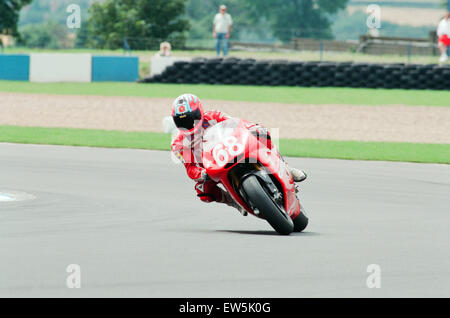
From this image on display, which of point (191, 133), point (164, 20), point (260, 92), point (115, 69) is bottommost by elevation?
point (191, 133)

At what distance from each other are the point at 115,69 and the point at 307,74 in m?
6.83

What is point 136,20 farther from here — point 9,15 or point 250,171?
point 250,171

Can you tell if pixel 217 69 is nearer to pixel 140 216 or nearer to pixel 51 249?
pixel 140 216

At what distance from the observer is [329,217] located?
29.2ft

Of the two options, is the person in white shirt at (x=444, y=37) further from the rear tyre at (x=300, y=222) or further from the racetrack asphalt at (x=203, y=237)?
the rear tyre at (x=300, y=222)

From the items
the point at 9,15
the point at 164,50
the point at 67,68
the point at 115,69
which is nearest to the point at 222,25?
the point at 164,50

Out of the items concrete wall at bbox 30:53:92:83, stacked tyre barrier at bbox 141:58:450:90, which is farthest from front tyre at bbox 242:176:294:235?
concrete wall at bbox 30:53:92:83

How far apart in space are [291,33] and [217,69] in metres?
12.2

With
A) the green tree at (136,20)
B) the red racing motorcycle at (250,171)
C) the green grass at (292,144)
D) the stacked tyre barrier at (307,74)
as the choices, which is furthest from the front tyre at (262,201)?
the green tree at (136,20)

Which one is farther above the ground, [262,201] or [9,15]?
[9,15]

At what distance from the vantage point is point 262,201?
7355 mm

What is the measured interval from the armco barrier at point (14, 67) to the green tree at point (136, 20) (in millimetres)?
12127

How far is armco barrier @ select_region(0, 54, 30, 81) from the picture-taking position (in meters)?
30.0
